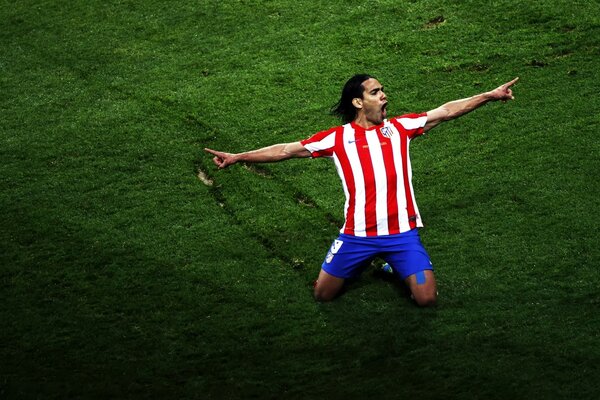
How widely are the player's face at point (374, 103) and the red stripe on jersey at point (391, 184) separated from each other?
0.13 meters

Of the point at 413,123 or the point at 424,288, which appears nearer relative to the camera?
the point at 424,288

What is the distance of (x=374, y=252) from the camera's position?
21.3 feet

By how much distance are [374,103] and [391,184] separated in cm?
58

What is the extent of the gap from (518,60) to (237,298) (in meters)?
4.13

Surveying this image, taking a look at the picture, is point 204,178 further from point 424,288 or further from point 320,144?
point 424,288

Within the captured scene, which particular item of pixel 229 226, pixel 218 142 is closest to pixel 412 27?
pixel 218 142

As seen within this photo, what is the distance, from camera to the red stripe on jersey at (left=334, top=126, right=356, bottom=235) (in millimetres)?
6564

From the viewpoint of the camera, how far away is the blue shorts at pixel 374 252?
6.45 meters

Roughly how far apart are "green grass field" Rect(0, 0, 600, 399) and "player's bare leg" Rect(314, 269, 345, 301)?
78 mm

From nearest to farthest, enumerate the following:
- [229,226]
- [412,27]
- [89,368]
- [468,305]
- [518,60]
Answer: [89,368] < [468,305] < [229,226] < [518,60] < [412,27]

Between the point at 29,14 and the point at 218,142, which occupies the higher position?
the point at 29,14

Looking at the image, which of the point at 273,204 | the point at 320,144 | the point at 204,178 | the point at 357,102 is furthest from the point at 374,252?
the point at 204,178

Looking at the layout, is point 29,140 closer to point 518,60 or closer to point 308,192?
point 308,192

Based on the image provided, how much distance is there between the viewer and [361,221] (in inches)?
257
